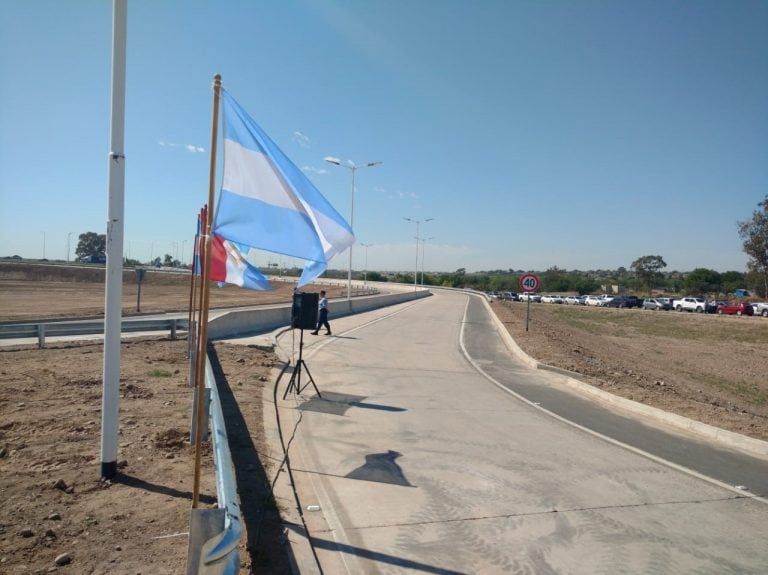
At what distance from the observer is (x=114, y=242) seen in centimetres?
541

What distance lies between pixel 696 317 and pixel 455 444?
52205 millimetres

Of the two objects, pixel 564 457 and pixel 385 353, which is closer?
pixel 564 457

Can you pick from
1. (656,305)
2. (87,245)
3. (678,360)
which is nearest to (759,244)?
(656,305)

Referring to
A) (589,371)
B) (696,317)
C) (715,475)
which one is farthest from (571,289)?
(715,475)

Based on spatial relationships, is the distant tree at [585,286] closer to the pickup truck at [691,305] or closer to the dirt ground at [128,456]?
the pickup truck at [691,305]

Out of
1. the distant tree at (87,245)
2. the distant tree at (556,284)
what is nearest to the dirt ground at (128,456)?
the distant tree at (556,284)

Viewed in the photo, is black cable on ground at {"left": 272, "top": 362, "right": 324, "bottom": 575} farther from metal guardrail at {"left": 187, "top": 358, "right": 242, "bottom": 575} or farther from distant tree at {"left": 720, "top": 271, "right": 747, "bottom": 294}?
distant tree at {"left": 720, "top": 271, "right": 747, "bottom": 294}

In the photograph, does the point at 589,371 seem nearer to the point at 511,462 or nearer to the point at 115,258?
the point at 511,462

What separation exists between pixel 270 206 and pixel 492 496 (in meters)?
4.03

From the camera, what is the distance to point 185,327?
59.8 feet

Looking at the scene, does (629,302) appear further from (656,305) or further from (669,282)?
(669,282)

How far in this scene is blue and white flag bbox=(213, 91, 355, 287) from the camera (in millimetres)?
5434

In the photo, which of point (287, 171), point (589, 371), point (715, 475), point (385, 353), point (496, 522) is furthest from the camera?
point (385, 353)

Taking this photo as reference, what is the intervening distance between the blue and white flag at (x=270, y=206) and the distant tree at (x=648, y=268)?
141 metres
